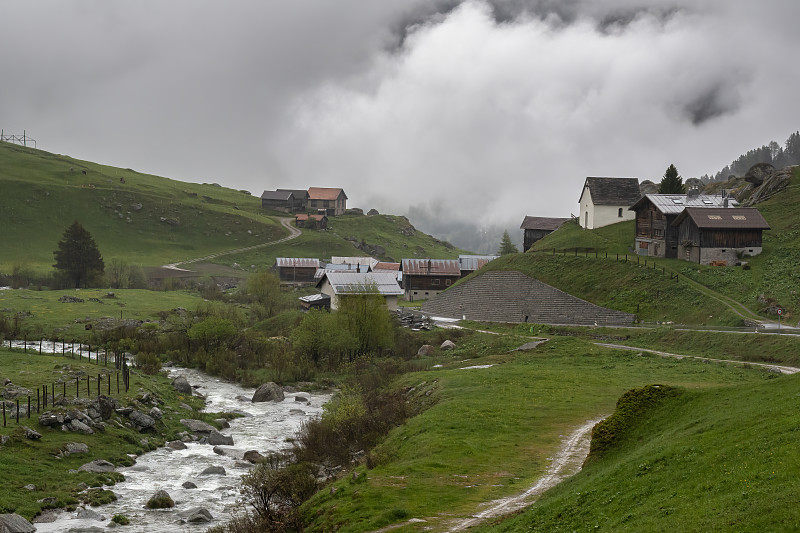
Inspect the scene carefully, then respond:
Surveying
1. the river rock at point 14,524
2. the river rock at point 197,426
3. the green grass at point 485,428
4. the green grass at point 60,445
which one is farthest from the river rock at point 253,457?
the river rock at point 14,524

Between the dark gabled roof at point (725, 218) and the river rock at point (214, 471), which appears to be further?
the dark gabled roof at point (725, 218)

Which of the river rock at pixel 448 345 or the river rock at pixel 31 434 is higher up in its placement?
the river rock at pixel 448 345

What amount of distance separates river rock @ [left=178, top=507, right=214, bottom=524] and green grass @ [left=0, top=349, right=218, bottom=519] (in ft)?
14.7

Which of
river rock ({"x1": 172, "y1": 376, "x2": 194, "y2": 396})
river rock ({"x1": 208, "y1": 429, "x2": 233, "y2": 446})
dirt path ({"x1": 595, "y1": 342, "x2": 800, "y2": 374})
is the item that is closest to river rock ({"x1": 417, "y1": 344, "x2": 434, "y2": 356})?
dirt path ({"x1": 595, "y1": 342, "x2": 800, "y2": 374})

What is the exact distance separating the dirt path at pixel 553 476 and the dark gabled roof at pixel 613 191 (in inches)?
2978

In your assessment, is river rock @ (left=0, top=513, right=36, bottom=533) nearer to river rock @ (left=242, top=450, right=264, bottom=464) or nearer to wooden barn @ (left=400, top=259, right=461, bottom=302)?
river rock @ (left=242, top=450, right=264, bottom=464)

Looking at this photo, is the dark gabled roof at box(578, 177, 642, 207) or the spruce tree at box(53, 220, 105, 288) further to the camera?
the spruce tree at box(53, 220, 105, 288)

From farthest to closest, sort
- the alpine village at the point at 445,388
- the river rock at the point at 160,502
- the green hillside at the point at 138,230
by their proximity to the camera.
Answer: the green hillside at the point at 138,230
the river rock at the point at 160,502
the alpine village at the point at 445,388

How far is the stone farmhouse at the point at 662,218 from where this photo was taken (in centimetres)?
9044

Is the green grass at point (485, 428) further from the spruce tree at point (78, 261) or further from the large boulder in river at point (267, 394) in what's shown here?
the spruce tree at point (78, 261)

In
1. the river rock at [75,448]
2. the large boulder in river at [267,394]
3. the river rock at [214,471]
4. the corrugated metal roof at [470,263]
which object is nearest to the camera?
the river rock at [75,448]

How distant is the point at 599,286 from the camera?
85375 mm

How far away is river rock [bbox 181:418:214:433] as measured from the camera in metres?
49.7

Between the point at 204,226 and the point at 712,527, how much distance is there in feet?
601
